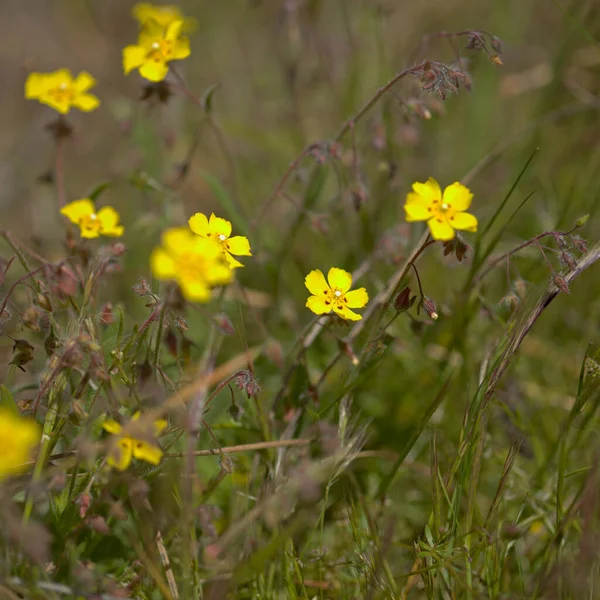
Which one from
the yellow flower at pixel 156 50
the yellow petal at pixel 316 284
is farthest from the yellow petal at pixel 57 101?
the yellow petal at pixel 316 284

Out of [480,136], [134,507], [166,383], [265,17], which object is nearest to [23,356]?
Answer: [166,383]

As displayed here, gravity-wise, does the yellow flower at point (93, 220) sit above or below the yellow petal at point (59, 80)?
below

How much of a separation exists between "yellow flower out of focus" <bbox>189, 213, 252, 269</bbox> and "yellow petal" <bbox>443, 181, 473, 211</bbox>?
0.68 m

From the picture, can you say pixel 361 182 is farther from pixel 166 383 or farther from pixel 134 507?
pixel 134 507

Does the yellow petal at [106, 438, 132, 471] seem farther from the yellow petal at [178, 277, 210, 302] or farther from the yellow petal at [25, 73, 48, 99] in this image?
the yellow petal at [25, 73, 48, 99]

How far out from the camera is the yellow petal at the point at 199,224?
2148 millimetres

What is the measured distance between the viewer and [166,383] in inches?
86.1

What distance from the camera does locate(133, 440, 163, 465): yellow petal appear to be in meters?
1.79

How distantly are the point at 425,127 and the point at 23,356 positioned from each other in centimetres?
334

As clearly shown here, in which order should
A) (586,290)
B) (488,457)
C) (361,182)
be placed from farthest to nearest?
(586,290) → (361,182) → (488,457)

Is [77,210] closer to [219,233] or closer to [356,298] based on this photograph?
[219,233]

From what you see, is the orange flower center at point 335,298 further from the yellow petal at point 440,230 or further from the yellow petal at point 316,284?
the yellow petal at point 440,230


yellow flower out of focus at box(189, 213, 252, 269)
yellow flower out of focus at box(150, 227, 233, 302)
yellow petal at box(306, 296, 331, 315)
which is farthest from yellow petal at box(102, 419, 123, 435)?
yellow petal at box(306, 296, 331, 315)

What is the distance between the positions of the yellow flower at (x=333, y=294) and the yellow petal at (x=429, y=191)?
1.24 ft
